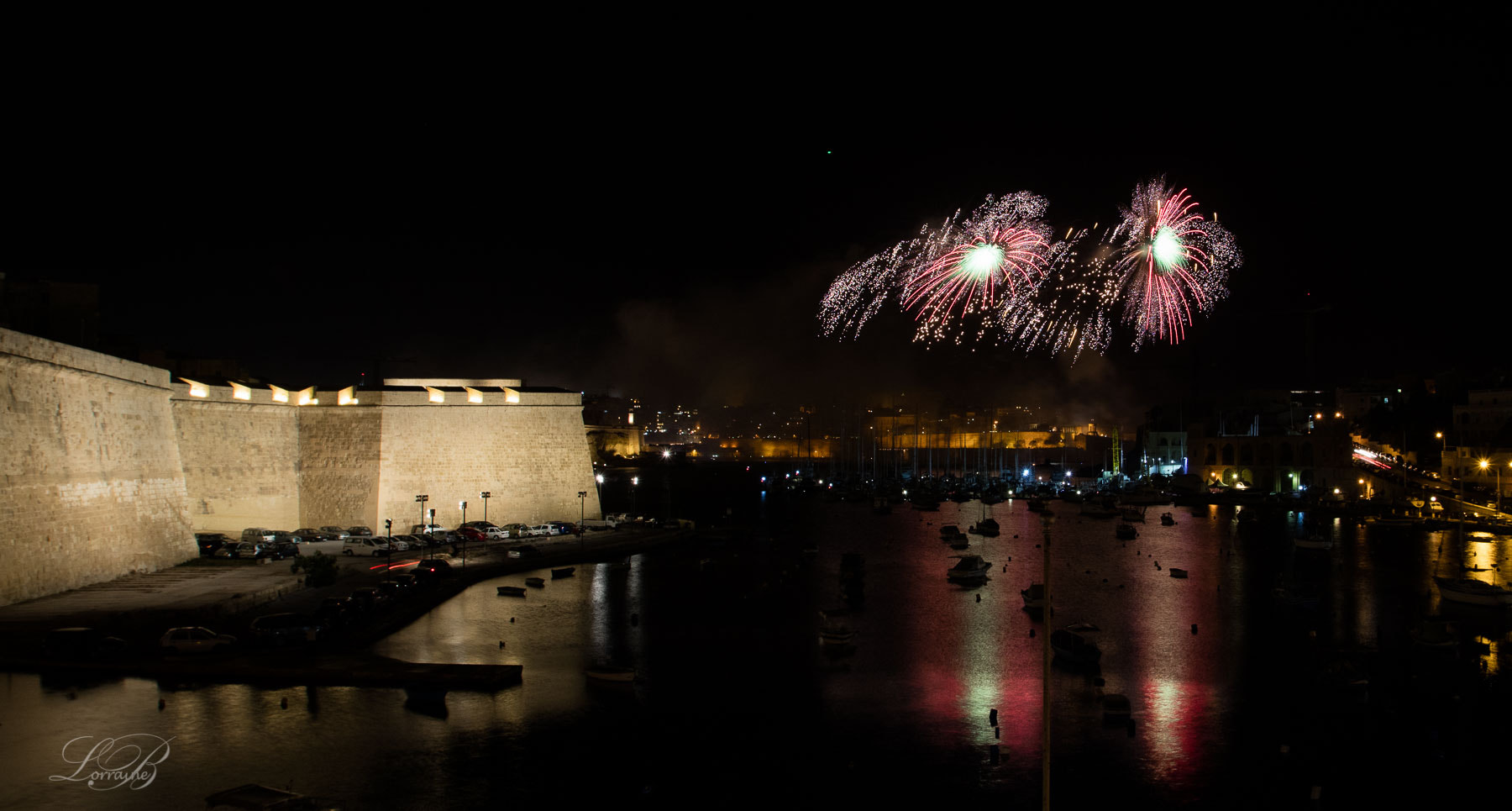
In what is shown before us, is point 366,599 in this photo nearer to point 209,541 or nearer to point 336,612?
point 336,612

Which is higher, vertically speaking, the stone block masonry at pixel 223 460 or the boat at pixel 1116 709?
the stone block masonry at pixel 223 460

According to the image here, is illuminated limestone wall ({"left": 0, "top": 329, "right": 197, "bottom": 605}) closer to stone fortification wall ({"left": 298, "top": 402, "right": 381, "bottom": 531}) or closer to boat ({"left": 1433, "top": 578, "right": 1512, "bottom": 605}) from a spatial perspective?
stone fortification wall ({"left": 298, "top": 402, "right": 381, "bottom": 531})

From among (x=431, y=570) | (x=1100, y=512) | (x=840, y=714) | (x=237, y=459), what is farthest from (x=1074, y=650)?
(x=1100, y=512)

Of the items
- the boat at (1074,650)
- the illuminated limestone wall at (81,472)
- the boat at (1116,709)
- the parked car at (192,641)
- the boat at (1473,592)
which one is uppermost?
the illuminated limestone wall at (81,472)

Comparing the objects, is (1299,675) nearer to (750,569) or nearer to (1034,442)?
(750,569)

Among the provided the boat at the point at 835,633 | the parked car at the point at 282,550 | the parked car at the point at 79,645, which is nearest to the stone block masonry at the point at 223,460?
the parked car at the point at 282,550

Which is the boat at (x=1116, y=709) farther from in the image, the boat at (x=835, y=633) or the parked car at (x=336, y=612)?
the parked car at (x=336, y=612)
